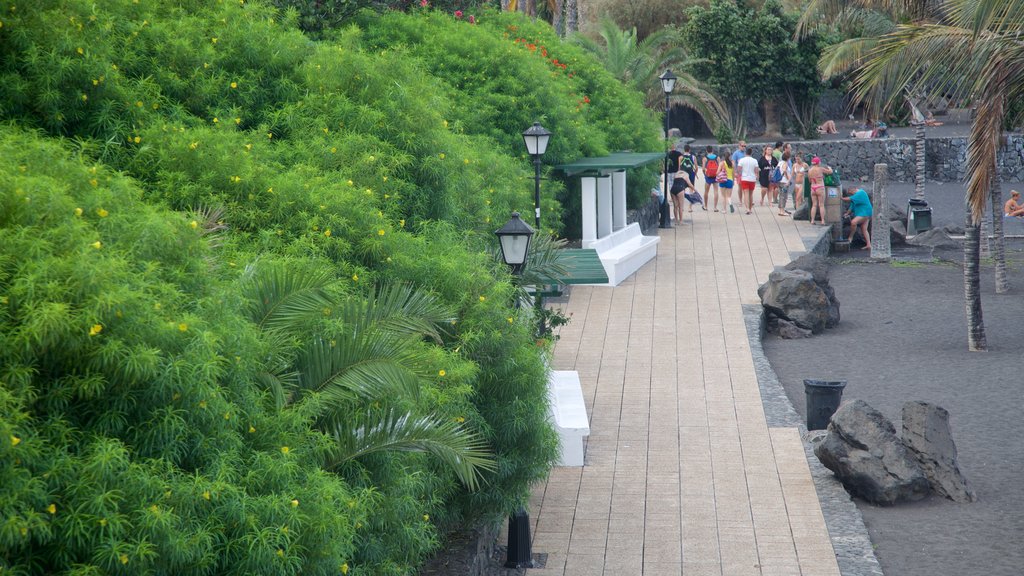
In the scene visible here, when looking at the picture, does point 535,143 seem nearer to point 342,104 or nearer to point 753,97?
point 342,104

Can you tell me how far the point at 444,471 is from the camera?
6.89 metres

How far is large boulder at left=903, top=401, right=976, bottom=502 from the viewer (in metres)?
9.70

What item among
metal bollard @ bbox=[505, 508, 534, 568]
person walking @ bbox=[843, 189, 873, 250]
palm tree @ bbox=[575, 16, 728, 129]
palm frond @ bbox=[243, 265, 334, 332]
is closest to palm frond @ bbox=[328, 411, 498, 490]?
palm frond @ bbox=[243, 265, 334, 332]

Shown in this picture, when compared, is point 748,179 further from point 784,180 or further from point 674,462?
point 674,462

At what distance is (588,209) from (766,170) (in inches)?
436

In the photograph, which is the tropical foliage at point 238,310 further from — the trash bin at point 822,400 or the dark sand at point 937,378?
the trash bin at point 822,400

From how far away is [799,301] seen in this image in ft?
54.6

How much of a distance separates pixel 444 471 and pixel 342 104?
11.8 feet

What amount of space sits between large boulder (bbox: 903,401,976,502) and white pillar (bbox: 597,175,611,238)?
1085 centimetres

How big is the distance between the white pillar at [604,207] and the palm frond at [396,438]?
14.9 meters

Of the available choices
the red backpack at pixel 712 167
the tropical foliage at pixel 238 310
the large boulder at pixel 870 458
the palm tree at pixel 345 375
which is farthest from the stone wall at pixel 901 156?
the palm tree at pixel 345 375

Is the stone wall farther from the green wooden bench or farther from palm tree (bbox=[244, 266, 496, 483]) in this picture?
palm tree (bbox=[244, 266, 496, 483])

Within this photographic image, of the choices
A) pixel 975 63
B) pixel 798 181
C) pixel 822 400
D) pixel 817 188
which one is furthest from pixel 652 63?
pixel 822 400

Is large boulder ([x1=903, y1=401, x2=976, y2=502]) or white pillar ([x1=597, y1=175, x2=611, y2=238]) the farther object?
white pillar ([x1=597, y1=175, x2=611, y2=238])
